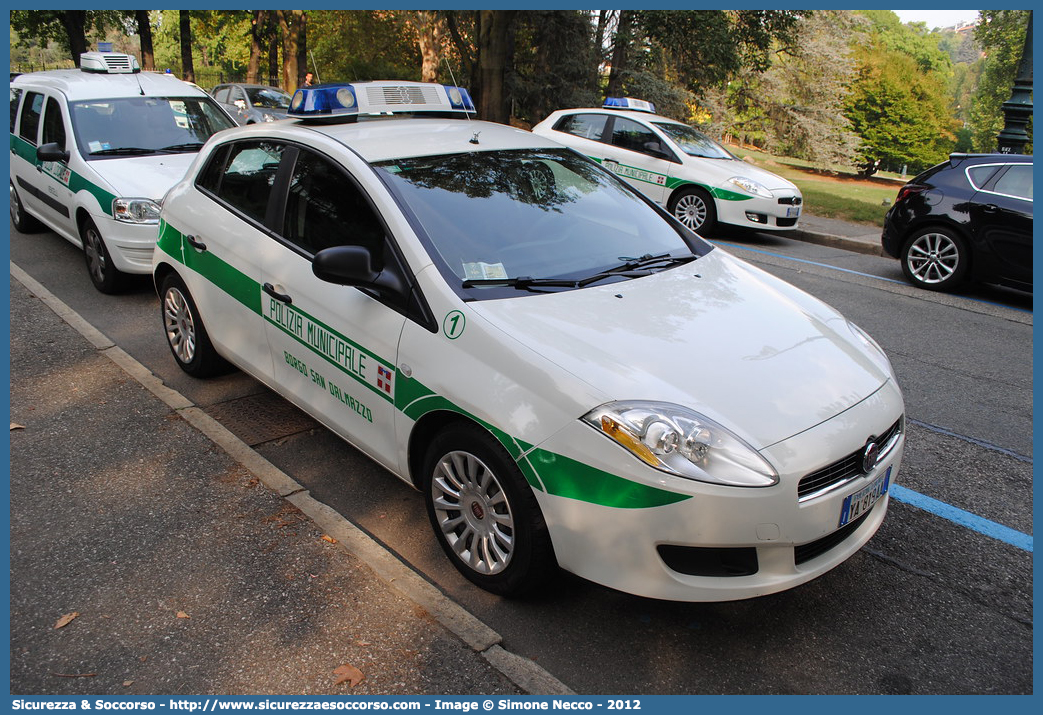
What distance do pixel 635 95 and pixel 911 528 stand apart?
22.2 meters

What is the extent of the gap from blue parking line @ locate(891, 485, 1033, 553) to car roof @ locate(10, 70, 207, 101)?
7.52 metres

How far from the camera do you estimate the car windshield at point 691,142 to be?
38.0 ft

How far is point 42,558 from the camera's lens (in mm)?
3441

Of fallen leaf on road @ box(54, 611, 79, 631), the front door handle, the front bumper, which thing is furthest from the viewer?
the front door handle

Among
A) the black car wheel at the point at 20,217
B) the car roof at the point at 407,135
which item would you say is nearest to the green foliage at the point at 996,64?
the car roof at the point at 407,135

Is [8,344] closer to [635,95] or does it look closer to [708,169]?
[708,169]

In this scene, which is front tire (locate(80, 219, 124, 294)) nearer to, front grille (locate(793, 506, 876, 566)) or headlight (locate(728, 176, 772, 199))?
front grille (locate(793, 506, 876, 566))

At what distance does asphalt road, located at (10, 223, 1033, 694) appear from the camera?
2.91 meters

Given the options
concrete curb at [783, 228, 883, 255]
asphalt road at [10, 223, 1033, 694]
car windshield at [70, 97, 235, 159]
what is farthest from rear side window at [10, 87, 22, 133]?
concrete curb at [783, 228, 883, 255]

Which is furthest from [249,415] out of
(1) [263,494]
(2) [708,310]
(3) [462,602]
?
(2) [708,310]

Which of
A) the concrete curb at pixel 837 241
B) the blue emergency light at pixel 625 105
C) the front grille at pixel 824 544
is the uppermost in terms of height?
the blue emergency light at pixel 625 105

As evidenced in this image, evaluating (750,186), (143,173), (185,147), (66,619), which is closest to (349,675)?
(66,619)

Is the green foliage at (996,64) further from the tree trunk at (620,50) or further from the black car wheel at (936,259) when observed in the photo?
the black car wheel at (936,259)

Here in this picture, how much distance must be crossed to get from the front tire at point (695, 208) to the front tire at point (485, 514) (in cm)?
850
